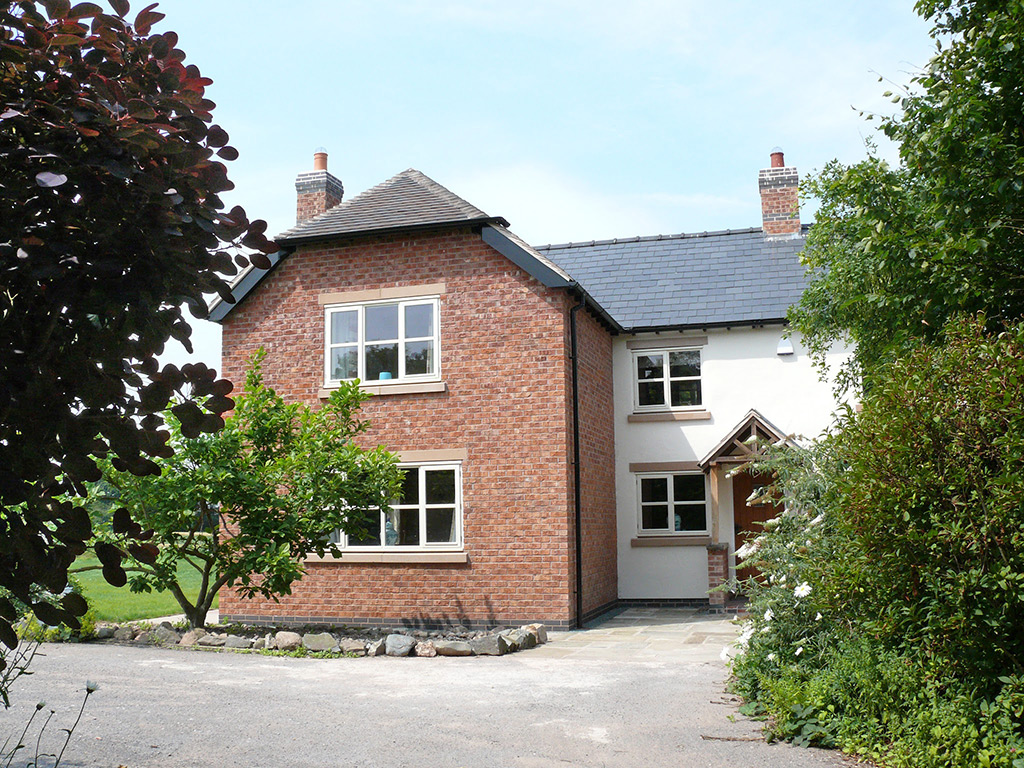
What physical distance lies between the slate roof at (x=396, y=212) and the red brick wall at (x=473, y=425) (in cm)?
37

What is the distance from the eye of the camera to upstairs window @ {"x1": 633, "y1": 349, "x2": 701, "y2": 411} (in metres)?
19.1

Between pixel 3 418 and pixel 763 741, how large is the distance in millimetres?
6416

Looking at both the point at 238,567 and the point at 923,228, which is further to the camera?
the point at 238,567

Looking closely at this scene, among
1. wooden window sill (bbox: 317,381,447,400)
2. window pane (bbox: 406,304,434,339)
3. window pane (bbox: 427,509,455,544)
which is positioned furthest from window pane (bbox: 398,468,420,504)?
window pane (bbox: 406,304,434,339)

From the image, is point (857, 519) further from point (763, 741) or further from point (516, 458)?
point (516, 458)

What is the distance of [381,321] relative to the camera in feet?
53.6

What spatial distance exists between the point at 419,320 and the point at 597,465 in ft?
14.2

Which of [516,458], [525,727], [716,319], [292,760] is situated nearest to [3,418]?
[292,760]

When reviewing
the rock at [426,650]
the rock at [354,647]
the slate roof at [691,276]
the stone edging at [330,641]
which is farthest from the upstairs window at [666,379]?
the rock at [354,647]

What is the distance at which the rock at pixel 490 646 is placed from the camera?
1239cm

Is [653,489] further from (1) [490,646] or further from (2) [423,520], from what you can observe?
(1) [490,646]

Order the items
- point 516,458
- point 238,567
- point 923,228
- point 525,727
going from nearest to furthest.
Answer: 1. point 525,727
2. point 923,228
3. point 238,567
4. point 516,458

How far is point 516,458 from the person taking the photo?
15203 millimetres

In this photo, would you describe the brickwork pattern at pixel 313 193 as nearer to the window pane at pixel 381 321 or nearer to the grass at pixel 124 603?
the window pane at pixel 381 321
